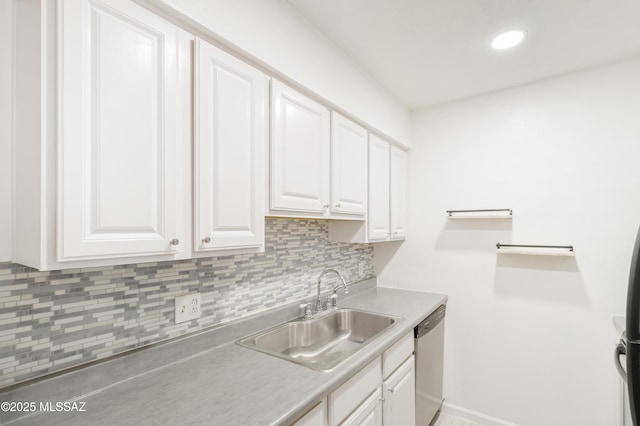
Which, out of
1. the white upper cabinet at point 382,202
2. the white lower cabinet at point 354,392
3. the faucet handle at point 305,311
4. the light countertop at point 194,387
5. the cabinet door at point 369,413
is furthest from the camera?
the white upper cabinet at point 382,202

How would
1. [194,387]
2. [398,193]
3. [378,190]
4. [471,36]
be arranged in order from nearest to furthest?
[194,387] < [471,36] < [378,190] < [398,193]

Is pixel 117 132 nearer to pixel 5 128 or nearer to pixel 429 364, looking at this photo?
pixel 5 128

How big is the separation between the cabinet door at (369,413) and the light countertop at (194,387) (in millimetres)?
205

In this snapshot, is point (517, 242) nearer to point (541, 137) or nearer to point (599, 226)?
Answer: point (599, 226)

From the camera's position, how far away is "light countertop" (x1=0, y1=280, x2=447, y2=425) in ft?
2.99

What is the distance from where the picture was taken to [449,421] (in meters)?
2.34

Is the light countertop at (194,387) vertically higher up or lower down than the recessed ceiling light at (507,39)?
lower down

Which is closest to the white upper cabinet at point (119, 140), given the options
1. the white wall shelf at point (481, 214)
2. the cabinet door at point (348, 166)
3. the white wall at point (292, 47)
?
the white wall at point (292, 47)

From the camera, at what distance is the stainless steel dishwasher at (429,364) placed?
1940mm

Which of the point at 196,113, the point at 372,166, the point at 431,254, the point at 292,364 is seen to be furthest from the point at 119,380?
the point at 431,254

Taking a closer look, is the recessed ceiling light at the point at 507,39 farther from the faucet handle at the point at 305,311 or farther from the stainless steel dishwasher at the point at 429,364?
the faucet handle at the point at 305,311

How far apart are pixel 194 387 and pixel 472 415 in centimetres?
222

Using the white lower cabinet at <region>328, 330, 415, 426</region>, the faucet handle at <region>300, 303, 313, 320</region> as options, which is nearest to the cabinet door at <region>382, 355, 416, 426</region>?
the white lower cabinet at <region>328, 330, 415, 426</region>

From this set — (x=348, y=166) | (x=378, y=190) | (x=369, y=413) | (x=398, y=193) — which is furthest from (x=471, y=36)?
(x=369, y=413)
